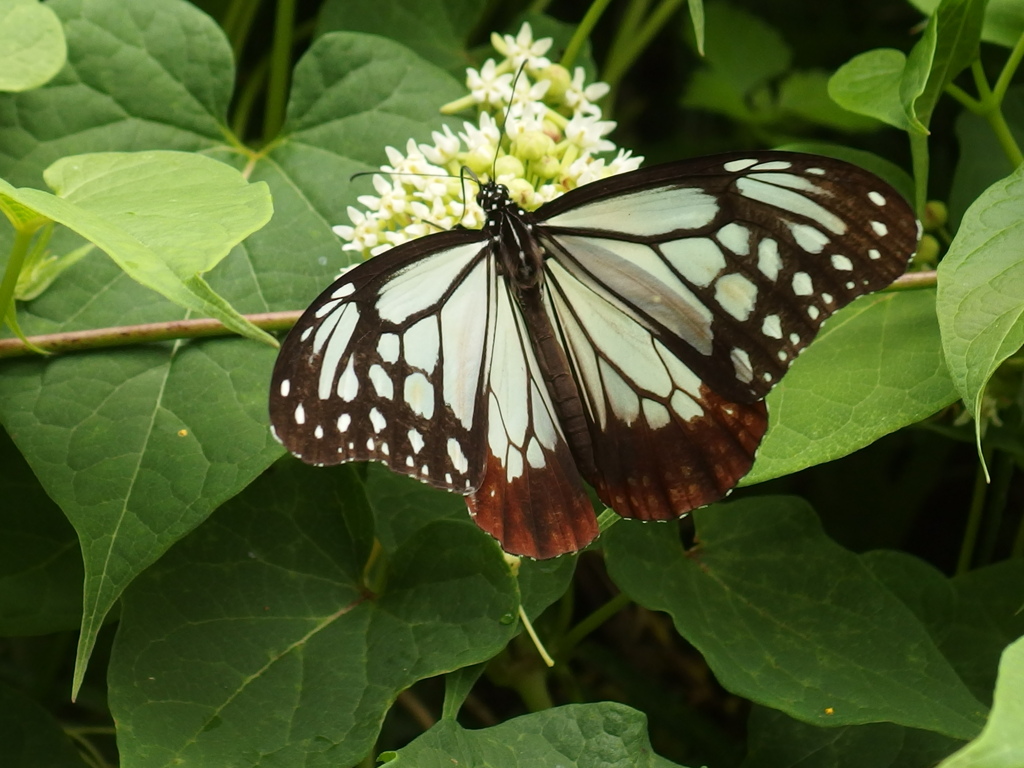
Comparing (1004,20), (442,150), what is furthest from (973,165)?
(442,150)

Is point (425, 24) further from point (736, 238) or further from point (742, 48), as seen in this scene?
point (736, 238)

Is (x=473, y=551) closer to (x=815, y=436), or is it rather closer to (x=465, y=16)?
(x=815, y=436)

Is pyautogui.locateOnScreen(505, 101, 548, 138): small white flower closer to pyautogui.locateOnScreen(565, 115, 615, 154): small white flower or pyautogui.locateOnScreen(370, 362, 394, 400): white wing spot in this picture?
pyautogui.locateOnScreen(565, 115, 615, 154): small white flower

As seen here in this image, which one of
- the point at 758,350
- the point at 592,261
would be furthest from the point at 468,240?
the point at 758,350

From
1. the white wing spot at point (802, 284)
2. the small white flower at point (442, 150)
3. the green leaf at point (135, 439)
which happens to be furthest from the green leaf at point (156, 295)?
the white wing spot at point (802, 284)

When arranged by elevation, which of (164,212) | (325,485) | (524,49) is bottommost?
(325,485)
